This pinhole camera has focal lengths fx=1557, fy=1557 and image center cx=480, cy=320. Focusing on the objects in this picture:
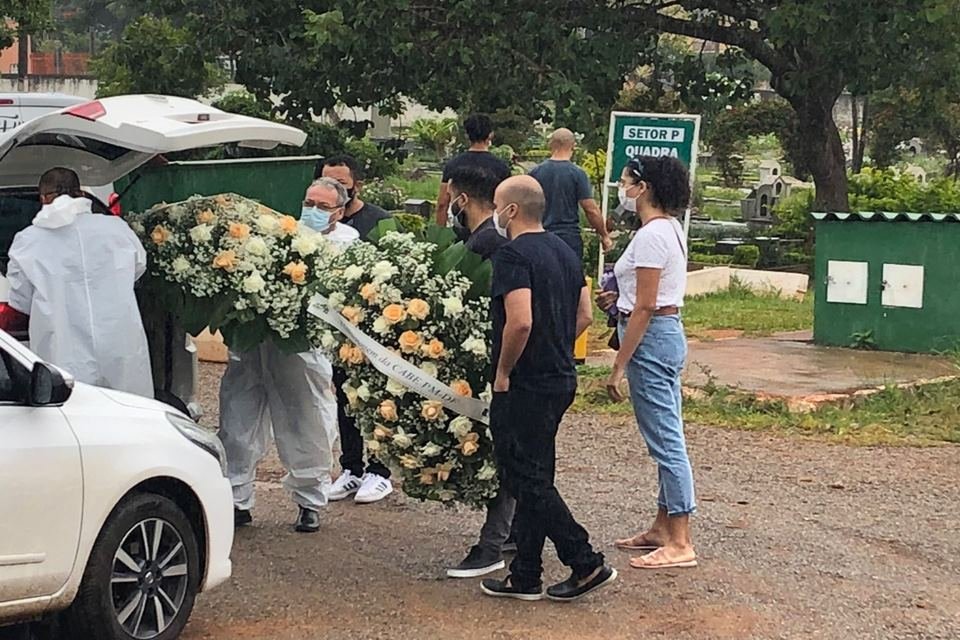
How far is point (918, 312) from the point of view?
13484mm

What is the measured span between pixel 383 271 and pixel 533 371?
2.80ft

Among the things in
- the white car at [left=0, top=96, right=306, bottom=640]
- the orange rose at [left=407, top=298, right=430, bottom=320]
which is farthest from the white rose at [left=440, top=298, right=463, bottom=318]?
the white car at [left=0, top=96, right=306, bottom=640]

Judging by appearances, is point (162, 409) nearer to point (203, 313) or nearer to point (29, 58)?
point (203, 313)

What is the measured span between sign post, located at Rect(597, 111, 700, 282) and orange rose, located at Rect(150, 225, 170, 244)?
19.9 feet

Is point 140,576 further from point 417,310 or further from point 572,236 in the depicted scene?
point 572,236

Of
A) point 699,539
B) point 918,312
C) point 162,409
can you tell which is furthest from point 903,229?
point 162,409

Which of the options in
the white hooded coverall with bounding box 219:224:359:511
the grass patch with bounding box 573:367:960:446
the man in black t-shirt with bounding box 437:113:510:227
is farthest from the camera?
the grass patch with bounding box 573:367:960:446

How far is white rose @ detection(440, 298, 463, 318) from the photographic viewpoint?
6.55 meters

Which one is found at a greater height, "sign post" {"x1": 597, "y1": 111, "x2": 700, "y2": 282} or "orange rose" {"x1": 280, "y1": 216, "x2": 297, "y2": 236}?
"sign post" {"x1": 597, "y1": 111, "x2": 700, "y2": 282}

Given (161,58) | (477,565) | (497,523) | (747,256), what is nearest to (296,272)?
(497,523)

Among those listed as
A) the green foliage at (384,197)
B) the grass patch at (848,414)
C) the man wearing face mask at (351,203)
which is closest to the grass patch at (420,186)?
the green foliage at (384,197)

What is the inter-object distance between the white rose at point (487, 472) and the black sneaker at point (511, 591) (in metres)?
0.43

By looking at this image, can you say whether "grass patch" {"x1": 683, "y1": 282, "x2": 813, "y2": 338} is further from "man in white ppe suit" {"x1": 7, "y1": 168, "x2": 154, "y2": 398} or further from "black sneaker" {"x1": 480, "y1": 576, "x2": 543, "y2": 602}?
"man in white ppe suit" {"x1": 7, "y1": 168, "x2": 154, "y2": 398}

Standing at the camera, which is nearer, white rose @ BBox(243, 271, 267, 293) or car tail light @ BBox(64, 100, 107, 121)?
car tail light @ BBox(64, 100, 107, 121)
